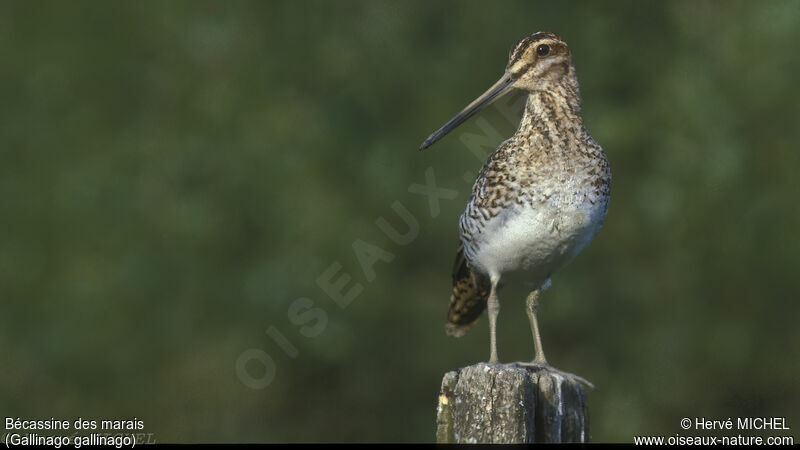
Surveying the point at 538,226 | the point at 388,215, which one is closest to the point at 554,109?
the point at 538,226

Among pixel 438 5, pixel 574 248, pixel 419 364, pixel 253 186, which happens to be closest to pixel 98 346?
pixel 253 186

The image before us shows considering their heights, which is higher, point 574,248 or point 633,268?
point 633,268

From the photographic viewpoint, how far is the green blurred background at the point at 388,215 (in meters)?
8.49

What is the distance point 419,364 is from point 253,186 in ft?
7.11

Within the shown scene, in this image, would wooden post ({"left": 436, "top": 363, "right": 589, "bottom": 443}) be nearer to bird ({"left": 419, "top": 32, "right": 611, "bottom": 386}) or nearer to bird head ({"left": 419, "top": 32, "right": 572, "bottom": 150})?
bird ({"left": 419, "top": 32, "right": 611, "bottom": 386})

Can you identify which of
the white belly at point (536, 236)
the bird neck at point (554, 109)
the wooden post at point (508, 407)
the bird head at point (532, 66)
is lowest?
the wooden post at point (508, 407)

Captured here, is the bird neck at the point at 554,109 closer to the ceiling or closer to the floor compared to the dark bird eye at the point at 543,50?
closer to the floor

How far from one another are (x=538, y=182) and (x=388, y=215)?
4.26 metres

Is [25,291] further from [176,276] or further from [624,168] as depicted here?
[624,168]

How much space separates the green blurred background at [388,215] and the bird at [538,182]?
3.46 m

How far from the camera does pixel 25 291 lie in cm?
998

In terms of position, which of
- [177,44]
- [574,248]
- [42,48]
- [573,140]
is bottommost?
[574,248]

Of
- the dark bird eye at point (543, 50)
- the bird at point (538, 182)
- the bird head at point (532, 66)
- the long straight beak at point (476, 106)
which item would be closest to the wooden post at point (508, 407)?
the bird at point (538, 182)

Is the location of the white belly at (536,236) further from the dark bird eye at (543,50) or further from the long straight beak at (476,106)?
the dark bird eye at (543,50)
